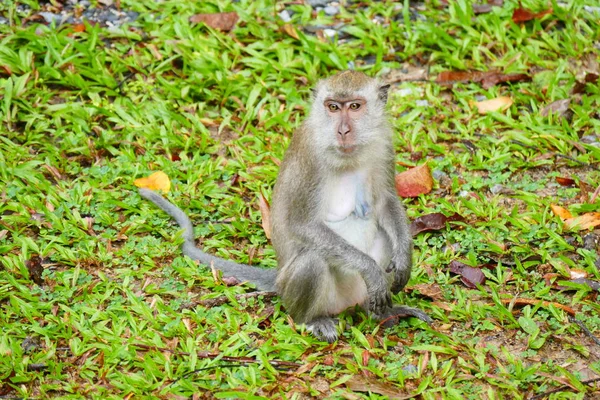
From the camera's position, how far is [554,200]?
7.09m

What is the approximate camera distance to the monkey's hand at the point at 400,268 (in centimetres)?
579

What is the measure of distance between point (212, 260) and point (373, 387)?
1.74 meters

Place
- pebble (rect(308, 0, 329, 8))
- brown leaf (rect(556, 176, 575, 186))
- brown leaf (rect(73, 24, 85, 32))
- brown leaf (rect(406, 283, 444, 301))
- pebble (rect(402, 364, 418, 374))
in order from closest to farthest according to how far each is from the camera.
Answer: pebble (rect(402, 364, 418, 374))
brown leaf (rect(406, 283, 444, 301))
brown leaf (rect(556, 176, 575, 186))
brown leaf (rect(73, 24, 85, 32))
pebble (rect(308, 0, 329, 8))

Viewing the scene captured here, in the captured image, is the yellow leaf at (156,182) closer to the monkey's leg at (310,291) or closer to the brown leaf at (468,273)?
the monkey's leg at (310,291)

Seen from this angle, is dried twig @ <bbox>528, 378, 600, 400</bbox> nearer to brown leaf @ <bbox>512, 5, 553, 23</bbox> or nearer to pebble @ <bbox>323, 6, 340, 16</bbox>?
brown leaf @ <bbox>512, 5, 553, 23</bbox>

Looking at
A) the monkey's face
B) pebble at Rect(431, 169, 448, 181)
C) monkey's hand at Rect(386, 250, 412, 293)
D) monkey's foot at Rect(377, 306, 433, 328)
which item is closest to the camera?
the monkey's face

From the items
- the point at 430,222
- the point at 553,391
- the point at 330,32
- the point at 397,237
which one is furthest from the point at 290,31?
the point at 553,391

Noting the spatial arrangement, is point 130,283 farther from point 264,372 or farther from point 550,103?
point 550,103

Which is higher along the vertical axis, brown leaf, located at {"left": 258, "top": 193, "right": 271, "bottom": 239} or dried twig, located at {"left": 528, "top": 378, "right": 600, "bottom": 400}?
dried twig, located at {"left": 528, "top": 378, "right": 600, "bottom": 400}

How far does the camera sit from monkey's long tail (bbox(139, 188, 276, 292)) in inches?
247

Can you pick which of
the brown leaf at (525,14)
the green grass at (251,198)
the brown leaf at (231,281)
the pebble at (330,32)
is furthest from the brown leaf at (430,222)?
the brown leaf at (525,14)

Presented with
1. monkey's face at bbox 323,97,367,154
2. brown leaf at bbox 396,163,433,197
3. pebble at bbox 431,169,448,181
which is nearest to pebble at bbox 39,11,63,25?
brown leaf at bbox 396,163,433,197

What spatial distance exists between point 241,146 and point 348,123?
2313 mm

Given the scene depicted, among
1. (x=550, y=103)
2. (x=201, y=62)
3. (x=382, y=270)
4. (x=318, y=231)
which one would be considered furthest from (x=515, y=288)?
(x=201, y=62)
